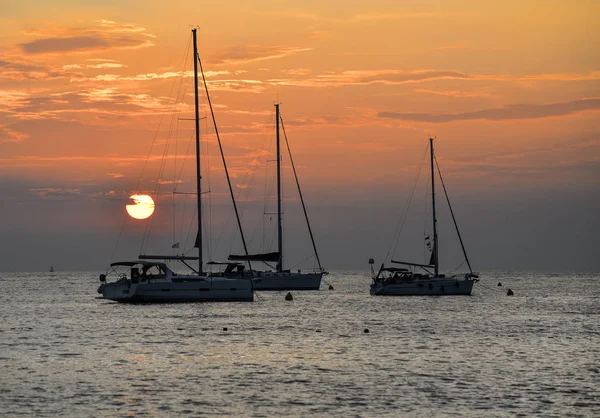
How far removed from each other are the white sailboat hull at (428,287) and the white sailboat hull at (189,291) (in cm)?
2454

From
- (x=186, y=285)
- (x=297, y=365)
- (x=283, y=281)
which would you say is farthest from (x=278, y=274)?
(x=297, y=365)

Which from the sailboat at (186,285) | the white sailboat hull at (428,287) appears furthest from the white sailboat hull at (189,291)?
the white sailboat hull at (428,287)

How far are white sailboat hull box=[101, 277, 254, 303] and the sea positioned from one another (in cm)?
156

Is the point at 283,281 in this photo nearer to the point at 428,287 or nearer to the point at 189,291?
the point at 428,287

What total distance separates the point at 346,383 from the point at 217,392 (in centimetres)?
573

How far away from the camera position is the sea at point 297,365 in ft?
113

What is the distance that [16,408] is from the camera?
33781mm

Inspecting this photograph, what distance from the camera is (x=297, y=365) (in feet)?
151

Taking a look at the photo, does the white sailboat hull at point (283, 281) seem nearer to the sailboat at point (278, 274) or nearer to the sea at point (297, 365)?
the sailboat at point (278, 274)

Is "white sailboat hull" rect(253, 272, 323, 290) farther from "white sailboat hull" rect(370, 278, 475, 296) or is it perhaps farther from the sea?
the sea

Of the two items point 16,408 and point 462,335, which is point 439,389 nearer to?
point 16,408

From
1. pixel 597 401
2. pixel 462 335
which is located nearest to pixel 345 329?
pixel 462 335

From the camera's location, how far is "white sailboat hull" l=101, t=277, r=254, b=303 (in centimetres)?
7931

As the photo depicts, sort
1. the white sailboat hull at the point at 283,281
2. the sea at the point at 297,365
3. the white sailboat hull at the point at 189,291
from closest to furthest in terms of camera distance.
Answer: the sea at the point at 297,365 < the white sailboat hull at the point at 189,291 < the white sailboat hull at the point at 283,281
